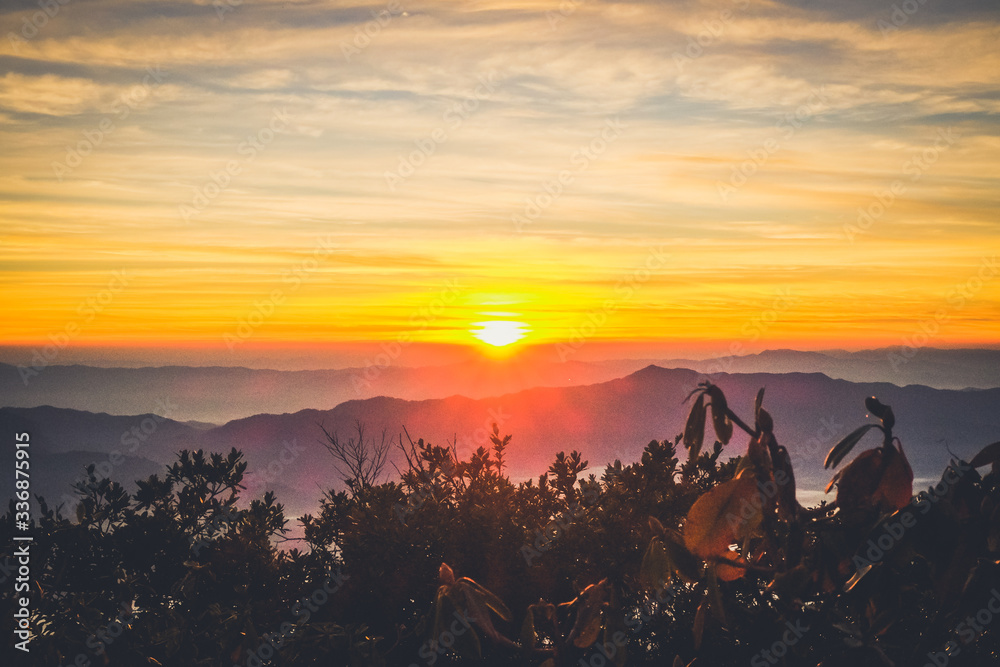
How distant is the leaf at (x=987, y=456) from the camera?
2660 millimetres

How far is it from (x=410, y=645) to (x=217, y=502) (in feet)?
8.48

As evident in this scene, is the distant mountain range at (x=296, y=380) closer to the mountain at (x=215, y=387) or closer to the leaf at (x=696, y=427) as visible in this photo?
the mountain at (x=215, y=387)

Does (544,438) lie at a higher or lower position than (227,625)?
lower

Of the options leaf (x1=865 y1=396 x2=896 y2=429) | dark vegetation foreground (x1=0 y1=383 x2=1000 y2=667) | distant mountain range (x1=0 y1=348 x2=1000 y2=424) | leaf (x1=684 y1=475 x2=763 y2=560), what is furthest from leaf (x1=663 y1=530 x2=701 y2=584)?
distant mountain range (x1=0 y1=348 x2=1000 y2=424)

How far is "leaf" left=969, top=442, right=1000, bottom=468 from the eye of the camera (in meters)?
2.66

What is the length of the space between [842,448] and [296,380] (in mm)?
67330

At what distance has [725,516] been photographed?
283cm

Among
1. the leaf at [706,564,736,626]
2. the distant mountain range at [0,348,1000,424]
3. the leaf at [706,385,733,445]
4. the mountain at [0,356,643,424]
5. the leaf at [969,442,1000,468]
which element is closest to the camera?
the leaf at [969,442,1000,468]

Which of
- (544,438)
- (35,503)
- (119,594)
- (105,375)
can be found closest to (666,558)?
(119,594)

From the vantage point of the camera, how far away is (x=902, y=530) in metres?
2.74

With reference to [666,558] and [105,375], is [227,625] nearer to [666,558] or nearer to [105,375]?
[666,558]

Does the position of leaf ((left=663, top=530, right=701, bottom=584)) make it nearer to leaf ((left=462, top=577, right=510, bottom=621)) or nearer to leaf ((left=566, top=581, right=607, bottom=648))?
leaf ((left=566, top=581, right=607, bottom=648))

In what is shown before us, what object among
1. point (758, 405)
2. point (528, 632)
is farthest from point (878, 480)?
point (528, 632)

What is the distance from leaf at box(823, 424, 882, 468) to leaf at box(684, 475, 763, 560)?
289mm
